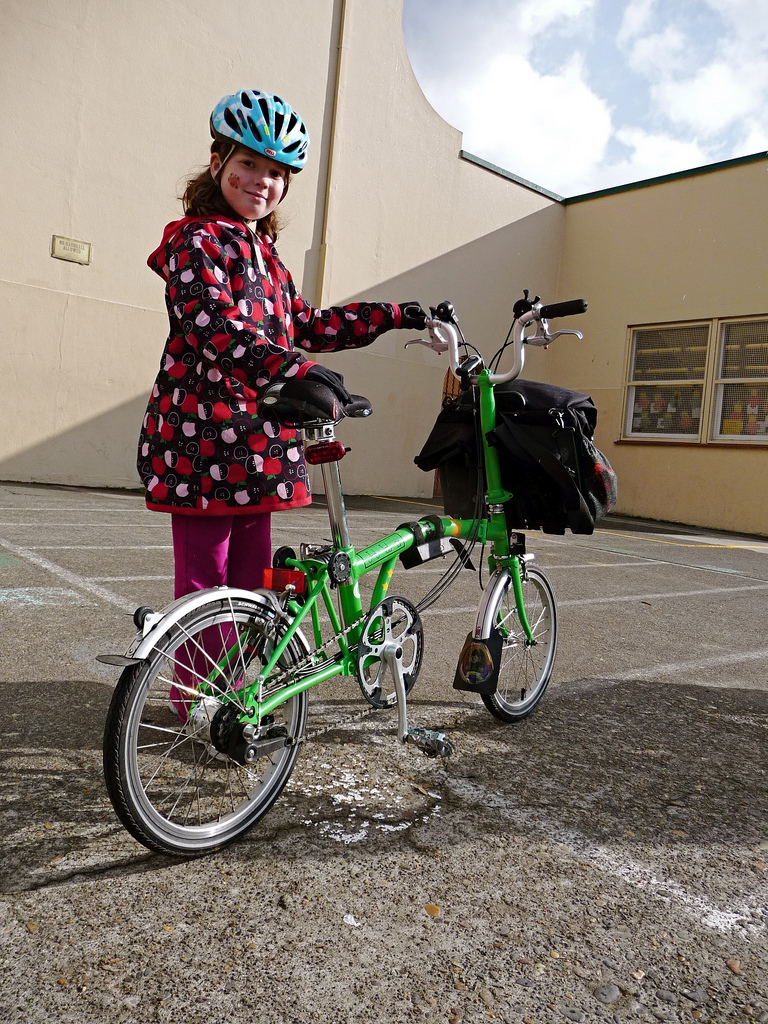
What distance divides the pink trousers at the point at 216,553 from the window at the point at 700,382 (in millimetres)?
11469

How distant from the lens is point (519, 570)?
10.3 ft

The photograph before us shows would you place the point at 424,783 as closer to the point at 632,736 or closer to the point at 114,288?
the point at 632,736

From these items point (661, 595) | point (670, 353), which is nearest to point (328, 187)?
point (670, 353)

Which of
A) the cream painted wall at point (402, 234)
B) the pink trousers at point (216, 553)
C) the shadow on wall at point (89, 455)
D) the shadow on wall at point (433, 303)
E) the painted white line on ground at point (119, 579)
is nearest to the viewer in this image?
the pink trousers at point (216, 553)

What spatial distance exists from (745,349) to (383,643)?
38.9ft

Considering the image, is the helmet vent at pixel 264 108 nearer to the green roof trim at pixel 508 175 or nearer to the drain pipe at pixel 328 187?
the drain pipe at pixel 328 187

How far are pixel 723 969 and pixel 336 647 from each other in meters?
1.23

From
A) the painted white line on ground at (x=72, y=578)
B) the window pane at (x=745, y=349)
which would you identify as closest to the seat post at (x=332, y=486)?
the painted white line on ground at (x=72, y=578)

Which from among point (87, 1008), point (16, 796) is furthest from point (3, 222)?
point (87, 1008)

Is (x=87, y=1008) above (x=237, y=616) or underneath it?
underneath

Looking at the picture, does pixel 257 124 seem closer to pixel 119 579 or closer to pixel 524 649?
pixel 524 649

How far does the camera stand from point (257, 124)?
90.8 inches

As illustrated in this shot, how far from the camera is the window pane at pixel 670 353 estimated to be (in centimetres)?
1321

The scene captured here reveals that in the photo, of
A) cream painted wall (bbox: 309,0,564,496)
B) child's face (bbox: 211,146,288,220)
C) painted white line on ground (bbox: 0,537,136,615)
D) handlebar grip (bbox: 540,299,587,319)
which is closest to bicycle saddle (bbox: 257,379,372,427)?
child's face (bbox: 211,146,288,220)
